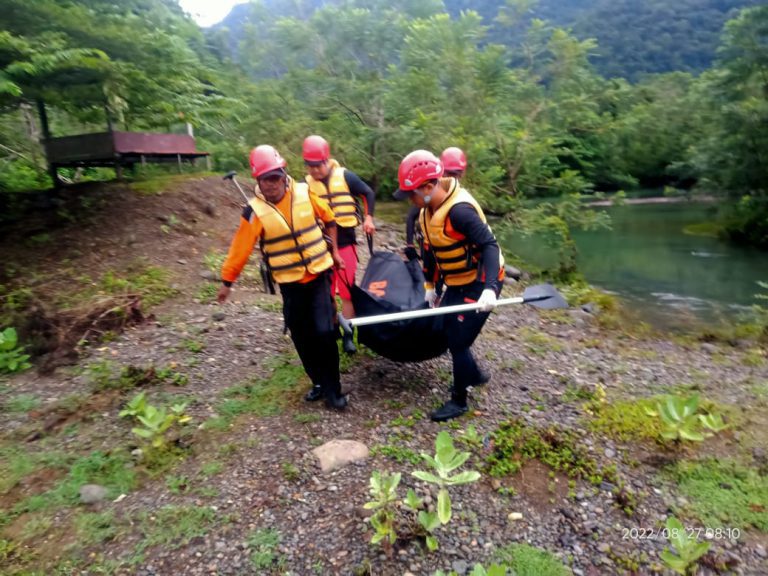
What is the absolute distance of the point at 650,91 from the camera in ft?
140

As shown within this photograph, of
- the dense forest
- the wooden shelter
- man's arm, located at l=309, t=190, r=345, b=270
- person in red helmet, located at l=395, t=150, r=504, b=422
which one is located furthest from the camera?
the wooden shelter

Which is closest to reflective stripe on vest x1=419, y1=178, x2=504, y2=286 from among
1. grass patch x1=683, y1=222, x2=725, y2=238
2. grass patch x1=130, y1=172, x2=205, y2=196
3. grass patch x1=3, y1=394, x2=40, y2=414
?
grass patch x1=3, y1=394, x2=40, y2=414

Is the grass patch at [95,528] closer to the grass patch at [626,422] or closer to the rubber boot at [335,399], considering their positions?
the rubber boot at [335,399]

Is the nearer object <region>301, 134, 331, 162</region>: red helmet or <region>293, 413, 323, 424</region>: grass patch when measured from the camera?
<region>293, 413, 323, 424</region>: grass patch

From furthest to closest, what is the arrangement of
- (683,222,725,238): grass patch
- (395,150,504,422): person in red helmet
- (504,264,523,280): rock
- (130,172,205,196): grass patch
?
(683,222,725,238): grass patch
(504,264,523,280): rock
(130,172,205,196): grass patch
(395,150,504,422): person in red helmet

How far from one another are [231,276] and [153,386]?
4.80 ft

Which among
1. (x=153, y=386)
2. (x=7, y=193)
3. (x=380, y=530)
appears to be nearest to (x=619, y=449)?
(x=380, y=530)

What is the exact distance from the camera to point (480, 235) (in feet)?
12.5

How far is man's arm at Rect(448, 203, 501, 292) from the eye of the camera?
3812 millimetres

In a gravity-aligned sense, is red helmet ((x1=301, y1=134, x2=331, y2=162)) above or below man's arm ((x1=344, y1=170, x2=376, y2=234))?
above

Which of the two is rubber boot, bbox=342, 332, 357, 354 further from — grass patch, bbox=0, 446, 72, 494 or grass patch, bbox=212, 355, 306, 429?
grass patch, bbox=0, 446, 72, 494

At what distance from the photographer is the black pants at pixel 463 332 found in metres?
4.06

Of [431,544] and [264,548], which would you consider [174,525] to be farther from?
[431,544]

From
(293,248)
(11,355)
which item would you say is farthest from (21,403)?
(293,248)
